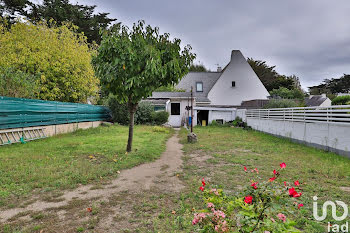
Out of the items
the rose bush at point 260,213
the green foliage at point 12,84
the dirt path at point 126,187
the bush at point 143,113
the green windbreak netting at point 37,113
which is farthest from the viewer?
the bush at point 143,113

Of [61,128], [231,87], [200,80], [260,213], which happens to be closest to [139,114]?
[61,128]

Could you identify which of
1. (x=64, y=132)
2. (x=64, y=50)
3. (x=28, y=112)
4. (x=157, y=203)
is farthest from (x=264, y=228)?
(x=64, y=50)

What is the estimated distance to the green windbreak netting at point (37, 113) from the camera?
8.34 meters

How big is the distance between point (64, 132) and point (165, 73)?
9.03 meters

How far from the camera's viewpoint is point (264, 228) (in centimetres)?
144

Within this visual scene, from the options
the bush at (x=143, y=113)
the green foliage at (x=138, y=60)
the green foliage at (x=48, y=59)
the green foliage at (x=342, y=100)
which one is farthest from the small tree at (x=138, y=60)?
the green foliage at (x=342, y=100)

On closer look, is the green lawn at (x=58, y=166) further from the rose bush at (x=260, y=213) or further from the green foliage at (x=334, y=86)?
the green foliage at (x=334, y=86)

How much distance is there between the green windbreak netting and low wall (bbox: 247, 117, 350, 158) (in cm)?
1298

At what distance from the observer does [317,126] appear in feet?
27.0

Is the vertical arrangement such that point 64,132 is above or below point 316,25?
below

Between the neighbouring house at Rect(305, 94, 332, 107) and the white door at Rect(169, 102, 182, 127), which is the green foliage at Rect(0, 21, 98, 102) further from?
the neighbouring house at Rect(305, 94, 332, 107)

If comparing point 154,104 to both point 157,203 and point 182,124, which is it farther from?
point 157,203

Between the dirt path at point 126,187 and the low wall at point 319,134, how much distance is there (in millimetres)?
5659

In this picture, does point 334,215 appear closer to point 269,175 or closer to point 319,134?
point 269,175
